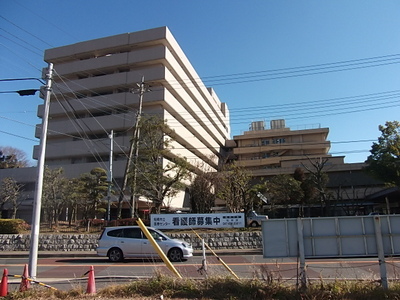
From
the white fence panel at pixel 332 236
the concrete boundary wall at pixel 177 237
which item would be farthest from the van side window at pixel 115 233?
the white fence panel at pixel 332 236

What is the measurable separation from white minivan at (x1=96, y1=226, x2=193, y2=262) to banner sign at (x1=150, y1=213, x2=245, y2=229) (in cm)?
622

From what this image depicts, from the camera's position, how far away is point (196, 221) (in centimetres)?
2156

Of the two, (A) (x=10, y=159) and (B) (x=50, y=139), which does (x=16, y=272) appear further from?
(A) (x=10, y=159)

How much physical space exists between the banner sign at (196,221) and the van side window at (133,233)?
6.23 m

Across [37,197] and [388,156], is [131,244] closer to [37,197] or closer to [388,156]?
[37,197]

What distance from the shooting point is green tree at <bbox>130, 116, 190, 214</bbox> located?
89.4ft

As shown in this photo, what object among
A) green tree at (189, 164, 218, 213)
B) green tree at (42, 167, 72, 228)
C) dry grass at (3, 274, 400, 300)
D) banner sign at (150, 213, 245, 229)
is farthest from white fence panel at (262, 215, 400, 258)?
green tree at (189, 164, 218, 213)

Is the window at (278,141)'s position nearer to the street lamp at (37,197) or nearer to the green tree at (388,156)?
the green tree at (388,156)

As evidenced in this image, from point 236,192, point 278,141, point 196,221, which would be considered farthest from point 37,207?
point 278,141

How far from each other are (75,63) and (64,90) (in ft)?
15.6

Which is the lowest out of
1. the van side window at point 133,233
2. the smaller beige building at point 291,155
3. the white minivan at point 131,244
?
the white minivan at point 131,244

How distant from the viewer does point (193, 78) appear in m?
58.0

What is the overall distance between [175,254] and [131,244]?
211 cm

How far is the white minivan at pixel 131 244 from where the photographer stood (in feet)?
47.6
